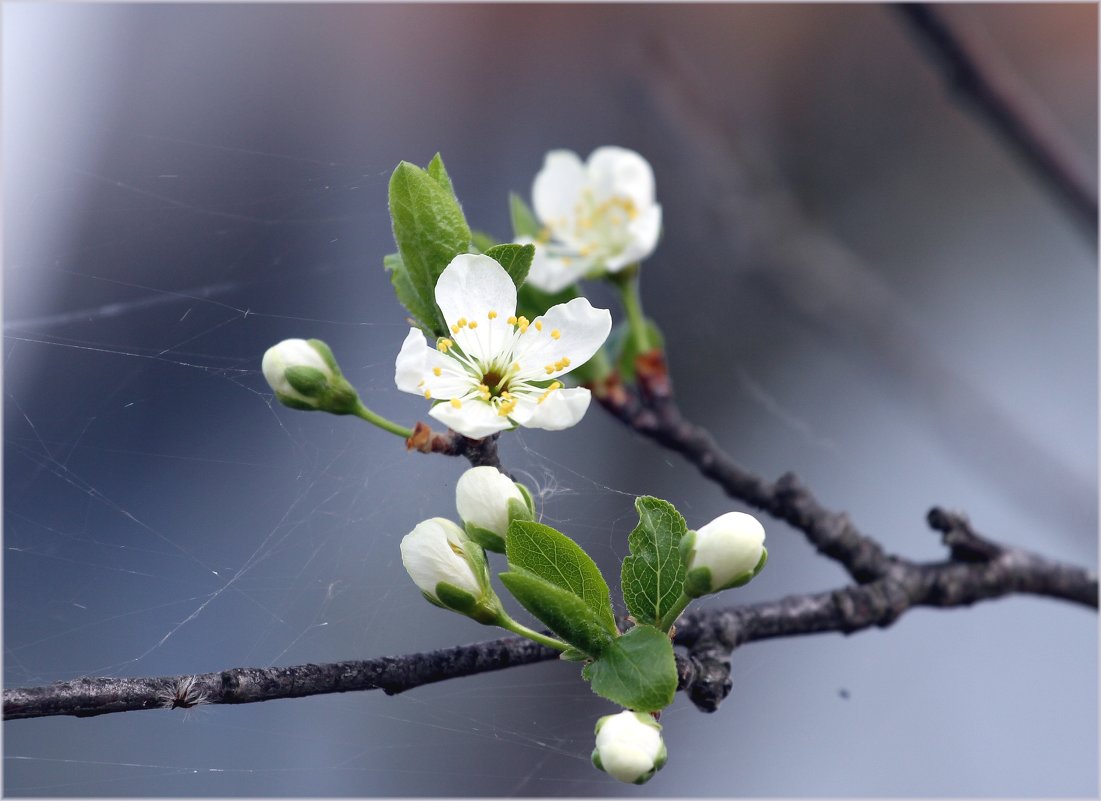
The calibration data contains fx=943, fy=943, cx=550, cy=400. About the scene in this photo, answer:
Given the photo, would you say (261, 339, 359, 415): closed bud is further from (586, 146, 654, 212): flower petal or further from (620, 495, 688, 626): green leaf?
(586, 146, 654, 212): flower petal

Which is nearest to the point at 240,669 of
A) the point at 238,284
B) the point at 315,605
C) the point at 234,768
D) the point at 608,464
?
the point at 315,605

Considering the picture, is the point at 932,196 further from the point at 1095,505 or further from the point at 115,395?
the point at 115,395

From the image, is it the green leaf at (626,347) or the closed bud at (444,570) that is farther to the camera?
the green leaf at (626,347)

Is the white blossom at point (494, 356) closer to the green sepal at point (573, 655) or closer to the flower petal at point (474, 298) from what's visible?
the flower petal at point (474, 298)

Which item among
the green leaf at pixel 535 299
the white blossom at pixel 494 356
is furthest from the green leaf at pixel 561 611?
the green leaf at pixel 535 299

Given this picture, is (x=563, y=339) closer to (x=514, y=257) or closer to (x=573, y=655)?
(x=514, y=257)

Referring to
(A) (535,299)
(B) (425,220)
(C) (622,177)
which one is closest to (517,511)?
(B) (425,220)

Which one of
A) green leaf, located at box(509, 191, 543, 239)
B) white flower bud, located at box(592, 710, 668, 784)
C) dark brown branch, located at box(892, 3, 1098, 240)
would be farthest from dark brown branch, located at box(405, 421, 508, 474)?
dark brown branch, located at box(892, 3, 1098, 240)
